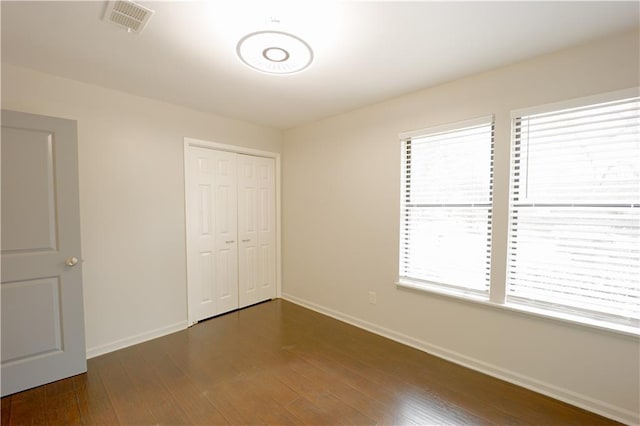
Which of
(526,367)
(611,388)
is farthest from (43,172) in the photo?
(611,388)

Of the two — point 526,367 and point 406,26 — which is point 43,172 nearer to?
point 406,26

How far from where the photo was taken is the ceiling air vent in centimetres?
158

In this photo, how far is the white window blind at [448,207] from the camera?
2.43 meters

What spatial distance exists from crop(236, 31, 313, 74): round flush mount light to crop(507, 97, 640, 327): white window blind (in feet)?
5.72

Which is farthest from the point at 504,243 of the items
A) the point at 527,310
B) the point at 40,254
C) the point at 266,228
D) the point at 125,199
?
the point at 40,254

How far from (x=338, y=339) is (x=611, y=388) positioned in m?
2.08

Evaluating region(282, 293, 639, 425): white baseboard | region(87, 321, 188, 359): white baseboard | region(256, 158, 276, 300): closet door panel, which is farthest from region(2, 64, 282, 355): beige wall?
region(282, 293, 639, 425): white baseboard

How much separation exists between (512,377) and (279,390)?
1.84 meters

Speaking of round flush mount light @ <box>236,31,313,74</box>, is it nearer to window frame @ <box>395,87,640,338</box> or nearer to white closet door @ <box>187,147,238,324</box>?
window frame @ <box>395,87,640,338</box>

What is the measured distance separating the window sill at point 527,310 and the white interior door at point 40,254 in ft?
9.63

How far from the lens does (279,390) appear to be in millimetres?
2154

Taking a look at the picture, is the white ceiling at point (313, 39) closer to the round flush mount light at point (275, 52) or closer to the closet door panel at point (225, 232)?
the round flush mount light at point (275, 52)

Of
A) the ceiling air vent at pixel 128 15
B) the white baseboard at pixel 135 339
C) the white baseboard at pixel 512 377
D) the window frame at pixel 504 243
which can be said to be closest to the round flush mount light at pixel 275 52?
the ceiling air vent at pixel 128 15

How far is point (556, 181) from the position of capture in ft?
6.83
